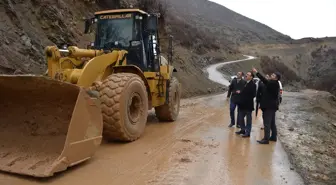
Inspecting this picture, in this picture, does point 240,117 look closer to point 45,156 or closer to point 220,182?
point 220,182

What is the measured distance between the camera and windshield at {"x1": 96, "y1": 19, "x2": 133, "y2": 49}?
7992mm

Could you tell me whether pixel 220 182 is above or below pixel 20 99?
below

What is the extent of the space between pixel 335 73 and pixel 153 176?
155ft

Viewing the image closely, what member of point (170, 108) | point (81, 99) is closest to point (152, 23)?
point (170, 108)

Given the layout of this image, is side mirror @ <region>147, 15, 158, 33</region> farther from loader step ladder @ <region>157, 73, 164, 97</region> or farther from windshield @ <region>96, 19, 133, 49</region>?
loader step ladder @ <region>157, 73, 164, 97</region>

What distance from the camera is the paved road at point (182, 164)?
474 centimetres

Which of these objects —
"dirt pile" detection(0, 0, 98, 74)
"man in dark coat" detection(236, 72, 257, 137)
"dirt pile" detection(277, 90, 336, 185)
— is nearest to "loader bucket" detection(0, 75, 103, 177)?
"dirt pile" detection(277, 90, 336, 185)

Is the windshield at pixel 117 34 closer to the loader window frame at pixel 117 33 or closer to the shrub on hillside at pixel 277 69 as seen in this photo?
the loader window frame at pixel 117 33

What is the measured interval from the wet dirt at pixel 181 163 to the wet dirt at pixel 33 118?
45cm

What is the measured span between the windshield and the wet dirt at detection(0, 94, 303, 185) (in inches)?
87.9

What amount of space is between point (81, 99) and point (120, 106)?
1.36 m

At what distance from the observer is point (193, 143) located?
714cm

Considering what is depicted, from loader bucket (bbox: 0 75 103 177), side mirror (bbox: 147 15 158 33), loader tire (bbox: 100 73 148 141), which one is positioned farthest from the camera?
side mirror (bbox: 147 15 158 33)

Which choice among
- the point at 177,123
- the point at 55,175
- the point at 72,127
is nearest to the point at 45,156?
the point at 55,175
